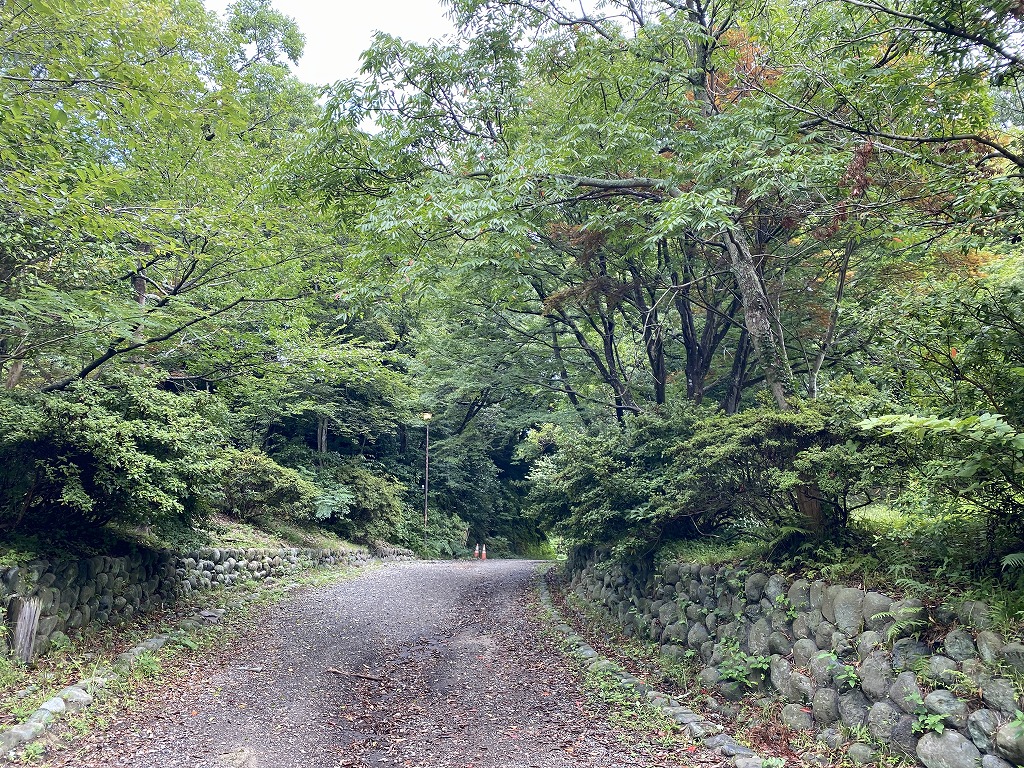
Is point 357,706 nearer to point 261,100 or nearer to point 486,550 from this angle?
point 261,100

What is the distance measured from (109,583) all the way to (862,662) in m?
6.98

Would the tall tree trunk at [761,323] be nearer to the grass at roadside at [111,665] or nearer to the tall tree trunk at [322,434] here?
the grass at roadside at [111,665]

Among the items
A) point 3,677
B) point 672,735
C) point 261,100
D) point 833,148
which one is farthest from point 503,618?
point 261,100

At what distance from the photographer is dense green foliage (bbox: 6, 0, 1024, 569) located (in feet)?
12.6

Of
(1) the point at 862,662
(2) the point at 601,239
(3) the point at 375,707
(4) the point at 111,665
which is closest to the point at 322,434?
(4) the point at 111,665

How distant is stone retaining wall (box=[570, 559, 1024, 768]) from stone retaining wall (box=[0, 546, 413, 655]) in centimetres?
588

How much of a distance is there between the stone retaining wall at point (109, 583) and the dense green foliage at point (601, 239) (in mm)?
602

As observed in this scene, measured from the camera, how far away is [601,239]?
24.9ft

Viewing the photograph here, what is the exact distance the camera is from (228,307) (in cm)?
704

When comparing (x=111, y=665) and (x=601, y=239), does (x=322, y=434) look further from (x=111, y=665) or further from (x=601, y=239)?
(x=601, y=239)

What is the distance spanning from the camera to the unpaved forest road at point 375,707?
407cm

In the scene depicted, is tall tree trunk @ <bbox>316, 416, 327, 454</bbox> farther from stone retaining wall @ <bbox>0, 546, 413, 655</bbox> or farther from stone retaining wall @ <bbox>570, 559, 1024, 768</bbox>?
stone retaining wall @ <bbox>570, 559, 1024, 768</bbox>

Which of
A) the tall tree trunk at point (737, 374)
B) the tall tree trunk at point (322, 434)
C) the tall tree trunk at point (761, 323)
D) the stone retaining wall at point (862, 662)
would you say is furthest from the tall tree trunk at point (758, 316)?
the tall tree trunk at point (322, 434)

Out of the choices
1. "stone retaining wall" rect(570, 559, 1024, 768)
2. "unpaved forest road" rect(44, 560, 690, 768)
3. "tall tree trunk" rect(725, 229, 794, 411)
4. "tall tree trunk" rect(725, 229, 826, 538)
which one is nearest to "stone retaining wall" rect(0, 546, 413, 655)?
"unpaved forest road" rect(44, 560, 690, 768)
